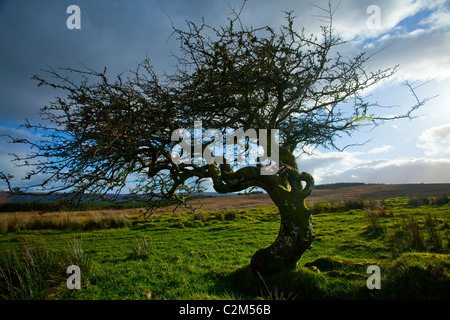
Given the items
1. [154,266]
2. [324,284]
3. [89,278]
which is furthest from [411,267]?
[89,278]

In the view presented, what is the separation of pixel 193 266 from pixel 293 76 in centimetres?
789

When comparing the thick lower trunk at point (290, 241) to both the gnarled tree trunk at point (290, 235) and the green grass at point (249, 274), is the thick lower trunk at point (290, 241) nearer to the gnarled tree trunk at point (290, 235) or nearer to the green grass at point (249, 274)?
the gnarled tree trunk at point (290, 235)

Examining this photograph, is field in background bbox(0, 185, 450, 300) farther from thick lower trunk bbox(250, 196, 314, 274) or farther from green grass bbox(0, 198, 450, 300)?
thick lower trunk bbox(250, 196, 314, 274)

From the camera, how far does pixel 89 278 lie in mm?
8117

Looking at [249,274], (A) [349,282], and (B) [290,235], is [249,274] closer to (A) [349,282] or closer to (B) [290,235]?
(B) [290,235]

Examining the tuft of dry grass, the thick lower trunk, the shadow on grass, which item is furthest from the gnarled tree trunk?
the tuft of dry grass

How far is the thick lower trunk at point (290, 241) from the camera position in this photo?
6457 millimetres

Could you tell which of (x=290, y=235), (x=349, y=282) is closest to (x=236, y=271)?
(x=290, y=235)

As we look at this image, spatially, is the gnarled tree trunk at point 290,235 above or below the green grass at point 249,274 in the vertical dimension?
above

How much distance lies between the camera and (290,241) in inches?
255

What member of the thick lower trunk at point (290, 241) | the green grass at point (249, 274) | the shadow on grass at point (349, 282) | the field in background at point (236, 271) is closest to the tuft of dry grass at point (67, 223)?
the field in background at point (236, 271)

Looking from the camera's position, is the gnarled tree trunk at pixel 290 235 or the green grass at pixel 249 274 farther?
the gnarled tree trunk at pixel 290 235

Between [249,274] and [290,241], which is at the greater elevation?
[290,241]

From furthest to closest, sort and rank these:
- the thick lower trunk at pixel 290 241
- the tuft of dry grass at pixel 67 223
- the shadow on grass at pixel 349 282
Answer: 1. the tuft of dry grass at pixel 67 223
2. the thick lower trunk at pixel 290 241
3. the shadow on grass at pixel 349 282
